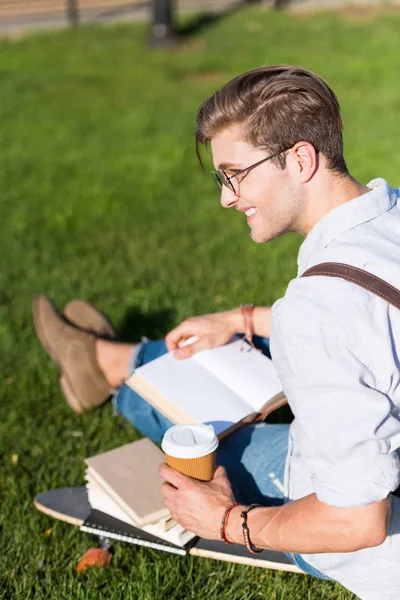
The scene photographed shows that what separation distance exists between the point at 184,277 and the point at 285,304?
10.5 ft

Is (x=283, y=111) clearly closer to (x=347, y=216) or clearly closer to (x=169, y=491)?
(x=347, y=216)

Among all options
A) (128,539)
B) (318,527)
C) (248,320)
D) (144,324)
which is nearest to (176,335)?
(248,320)

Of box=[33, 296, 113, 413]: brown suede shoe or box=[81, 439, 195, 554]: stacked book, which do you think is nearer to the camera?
box=[81, 439, 195, 554]: stacked book

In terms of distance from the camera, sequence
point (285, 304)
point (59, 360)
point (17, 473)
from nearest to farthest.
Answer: point (285, 304) → point (17, 473) → point (59, 360)

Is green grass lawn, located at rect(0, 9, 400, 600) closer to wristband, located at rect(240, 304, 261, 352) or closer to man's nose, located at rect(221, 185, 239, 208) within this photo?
wristband, located at rect(240, 304, 261, 352)

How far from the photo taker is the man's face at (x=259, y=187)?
88.7 inches

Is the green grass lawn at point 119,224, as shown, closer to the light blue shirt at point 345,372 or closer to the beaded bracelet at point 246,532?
the beaded bracelet at point 246,532

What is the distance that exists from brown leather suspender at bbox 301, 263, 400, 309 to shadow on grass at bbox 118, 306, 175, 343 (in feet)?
8.54

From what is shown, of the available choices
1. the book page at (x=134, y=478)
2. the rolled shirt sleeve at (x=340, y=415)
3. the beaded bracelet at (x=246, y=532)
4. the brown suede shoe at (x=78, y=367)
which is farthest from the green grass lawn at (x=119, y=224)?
the rolled shirt sleeve at (x=340, y=415)

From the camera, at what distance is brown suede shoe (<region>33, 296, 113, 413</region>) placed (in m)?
3.76

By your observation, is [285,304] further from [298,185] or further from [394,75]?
[394,75]

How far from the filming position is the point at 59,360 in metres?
3.91

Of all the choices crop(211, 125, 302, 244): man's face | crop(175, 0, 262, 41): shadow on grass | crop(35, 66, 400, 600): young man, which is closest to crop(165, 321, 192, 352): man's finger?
crop(35, 66, 400, 600): young man

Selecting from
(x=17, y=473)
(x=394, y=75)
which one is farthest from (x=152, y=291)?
(x=394, y=75)
